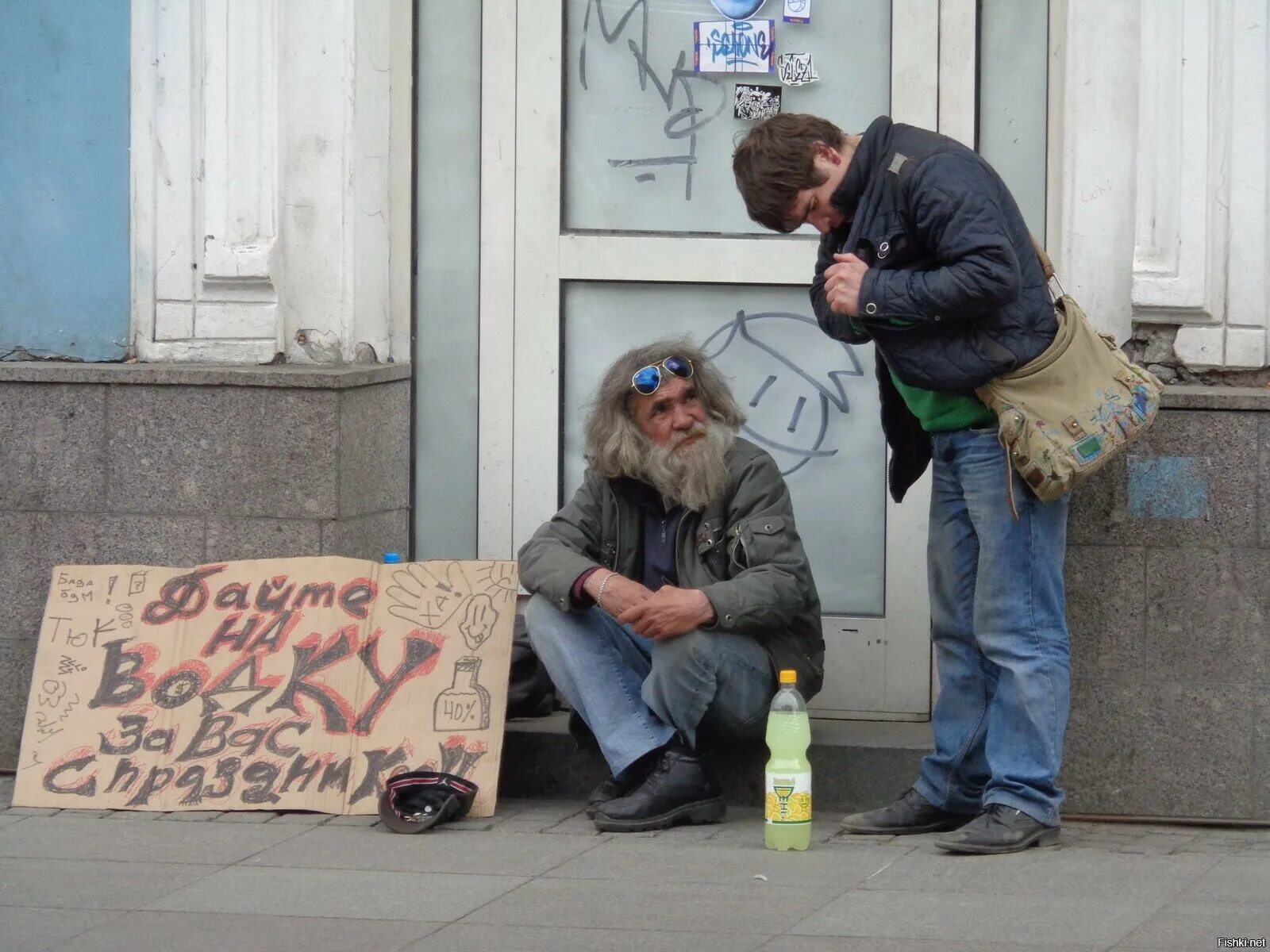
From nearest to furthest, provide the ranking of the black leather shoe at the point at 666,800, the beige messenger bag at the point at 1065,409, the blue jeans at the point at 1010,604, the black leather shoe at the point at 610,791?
the beige messenger bag at the point at 1065,409
the blue jeans at the point at 1010,604
the black leather shoe at the point at 666,800
the black leather shoe at the point at 610,791

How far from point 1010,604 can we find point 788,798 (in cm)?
72

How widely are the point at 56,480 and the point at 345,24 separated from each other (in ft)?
5.19

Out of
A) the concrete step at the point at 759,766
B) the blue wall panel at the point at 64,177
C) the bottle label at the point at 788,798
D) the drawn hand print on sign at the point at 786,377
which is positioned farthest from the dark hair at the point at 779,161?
the blue wall panel at the point at 64,177

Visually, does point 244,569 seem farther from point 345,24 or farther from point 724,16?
point 724,16

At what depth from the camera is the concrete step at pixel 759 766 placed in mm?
5520

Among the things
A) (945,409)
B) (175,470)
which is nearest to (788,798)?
(945,409)

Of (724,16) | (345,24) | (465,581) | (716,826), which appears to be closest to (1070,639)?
(716,826)

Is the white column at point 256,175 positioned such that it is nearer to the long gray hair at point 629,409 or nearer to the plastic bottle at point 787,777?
the long gray hair at point 629,409

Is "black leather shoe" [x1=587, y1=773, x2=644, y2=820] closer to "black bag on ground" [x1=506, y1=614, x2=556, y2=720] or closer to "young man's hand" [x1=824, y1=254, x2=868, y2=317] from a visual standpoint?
"black bag on ground" [x1=506, y1=614, x2=556, y2=720]

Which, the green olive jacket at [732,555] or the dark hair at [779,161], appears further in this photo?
the green olive jacket at [732,555]

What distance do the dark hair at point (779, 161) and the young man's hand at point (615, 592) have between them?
1.02 m

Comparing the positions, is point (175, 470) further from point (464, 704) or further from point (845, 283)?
point (845, 283)

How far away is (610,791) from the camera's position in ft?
17.5

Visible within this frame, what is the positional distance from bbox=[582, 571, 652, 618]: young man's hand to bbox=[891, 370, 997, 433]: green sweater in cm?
83
